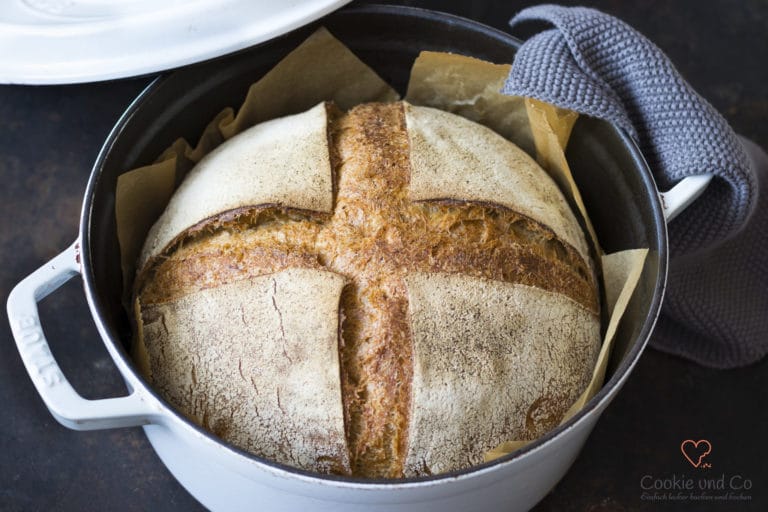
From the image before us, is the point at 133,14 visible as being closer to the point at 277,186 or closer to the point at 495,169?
the point at 277,186

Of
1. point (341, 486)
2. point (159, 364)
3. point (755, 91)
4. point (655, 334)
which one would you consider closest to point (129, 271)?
point (159, 364)

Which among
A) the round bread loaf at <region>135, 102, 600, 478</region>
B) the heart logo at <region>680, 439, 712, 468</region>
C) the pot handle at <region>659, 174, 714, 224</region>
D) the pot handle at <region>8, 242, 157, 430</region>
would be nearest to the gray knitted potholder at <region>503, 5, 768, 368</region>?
the pot handle at <region>659, 174, 714, 224</region>

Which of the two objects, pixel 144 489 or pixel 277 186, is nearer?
pixel 277 186

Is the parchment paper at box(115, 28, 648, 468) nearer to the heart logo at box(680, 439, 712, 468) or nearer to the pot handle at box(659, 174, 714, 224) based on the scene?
the pot handle at box(659, 174, 714, 224)

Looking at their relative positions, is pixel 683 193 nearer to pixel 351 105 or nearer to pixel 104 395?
pixel 351 105

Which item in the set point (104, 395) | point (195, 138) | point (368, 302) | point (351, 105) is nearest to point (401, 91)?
point (351, 105)

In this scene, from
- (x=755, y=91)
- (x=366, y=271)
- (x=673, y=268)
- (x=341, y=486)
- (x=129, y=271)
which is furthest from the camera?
(x=755, y=91)
